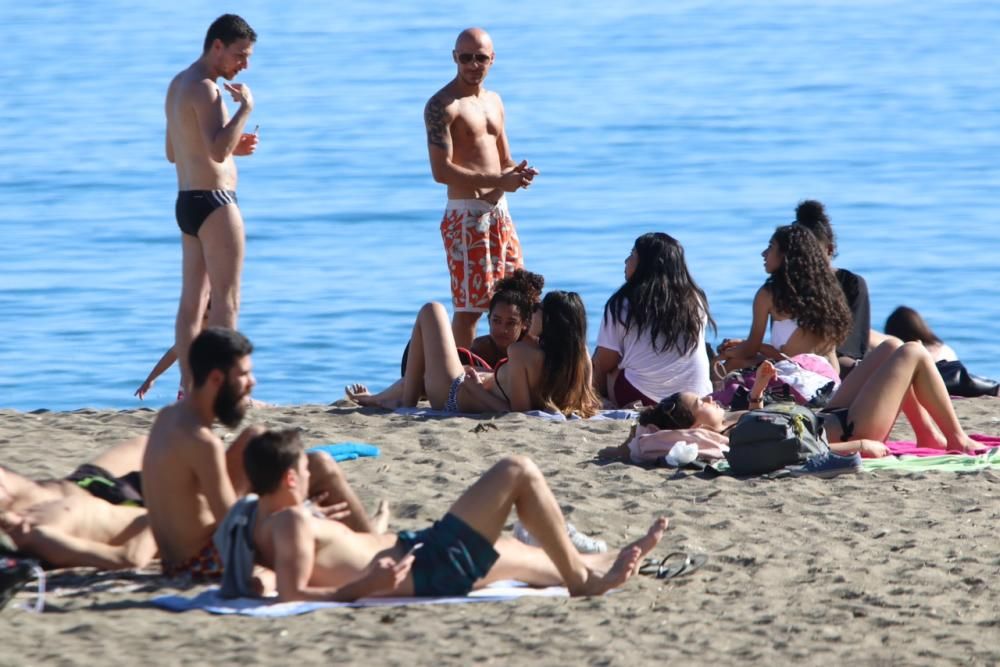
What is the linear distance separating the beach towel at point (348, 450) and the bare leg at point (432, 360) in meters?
0.97

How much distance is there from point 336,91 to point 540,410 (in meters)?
20.3

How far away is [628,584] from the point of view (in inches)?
223

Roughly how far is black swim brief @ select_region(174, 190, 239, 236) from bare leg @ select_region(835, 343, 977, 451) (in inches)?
117

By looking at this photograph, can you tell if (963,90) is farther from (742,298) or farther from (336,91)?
(742,298)

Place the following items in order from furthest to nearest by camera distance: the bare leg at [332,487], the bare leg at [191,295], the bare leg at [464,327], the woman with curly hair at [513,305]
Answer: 1. the bare leg at [464,327]
2. the woman with curly hair at [513,305]
3. the bare leg at [191,295]
4. the bare leg at [332,487]

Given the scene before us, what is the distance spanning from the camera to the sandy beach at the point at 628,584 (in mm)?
4840

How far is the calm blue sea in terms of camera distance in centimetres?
1527

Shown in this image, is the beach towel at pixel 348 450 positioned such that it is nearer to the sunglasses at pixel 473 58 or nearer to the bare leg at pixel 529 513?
the bare leg at pixel 529 513

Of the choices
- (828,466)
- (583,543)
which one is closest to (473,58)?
(828,466)

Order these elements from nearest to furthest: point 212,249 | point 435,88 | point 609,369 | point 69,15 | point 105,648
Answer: point 105,648 < point 212,249 < point 609,369 < point 435,88 < point 69,15

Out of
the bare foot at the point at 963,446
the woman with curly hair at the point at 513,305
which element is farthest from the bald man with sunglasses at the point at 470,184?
the bare foot at the point at 963,446

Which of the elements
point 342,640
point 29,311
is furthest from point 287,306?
point 342,640

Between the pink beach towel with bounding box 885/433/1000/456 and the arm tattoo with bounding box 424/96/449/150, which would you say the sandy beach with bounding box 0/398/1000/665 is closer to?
the pink beach towel with bounding box 885/433/1000/456

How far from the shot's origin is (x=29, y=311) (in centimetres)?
1541
